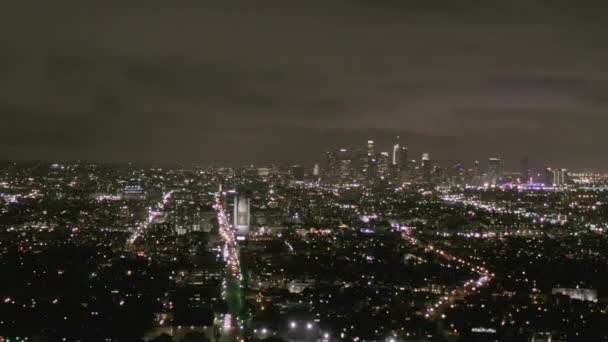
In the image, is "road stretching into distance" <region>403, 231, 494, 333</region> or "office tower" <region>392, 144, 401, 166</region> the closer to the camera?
"road stretching into distance" <region>403, 231, 494, 333</region>

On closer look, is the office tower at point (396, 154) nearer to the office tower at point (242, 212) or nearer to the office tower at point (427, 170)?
the office tower at point (427, 170)

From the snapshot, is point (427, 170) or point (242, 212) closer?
point (242, 212)

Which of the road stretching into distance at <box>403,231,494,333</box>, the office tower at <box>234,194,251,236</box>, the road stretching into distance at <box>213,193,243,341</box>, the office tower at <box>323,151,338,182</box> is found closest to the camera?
the road stretching into distance at <box>213,193,243,341</box>

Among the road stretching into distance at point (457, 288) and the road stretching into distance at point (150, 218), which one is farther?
the road stretching into distance at point (150, 218)

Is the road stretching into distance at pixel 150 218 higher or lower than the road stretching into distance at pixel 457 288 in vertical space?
lower

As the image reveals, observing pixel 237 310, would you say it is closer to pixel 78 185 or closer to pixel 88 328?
pixel 88 328

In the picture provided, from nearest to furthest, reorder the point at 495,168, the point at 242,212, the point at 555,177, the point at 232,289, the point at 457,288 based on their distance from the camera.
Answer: the point at 232,289
the point at 457,288
the point at 242,212
the point at 555,177
the point at 495,168

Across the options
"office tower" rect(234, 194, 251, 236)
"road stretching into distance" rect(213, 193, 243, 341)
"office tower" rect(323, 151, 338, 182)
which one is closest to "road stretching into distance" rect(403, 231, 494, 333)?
"road stretching into distance" rect(213, 193, 243, 341)

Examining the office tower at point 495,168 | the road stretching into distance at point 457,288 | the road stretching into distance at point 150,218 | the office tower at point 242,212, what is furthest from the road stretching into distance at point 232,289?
the office tower at point 495,168

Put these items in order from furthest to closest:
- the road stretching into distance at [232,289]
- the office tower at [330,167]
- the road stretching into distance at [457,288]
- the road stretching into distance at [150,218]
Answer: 1. the office tower at [330,167]
2. the road stretching into distance at [150,218]
3. the road stretching into distance at [457,288]
4. the road stretching into distance at [232,289]

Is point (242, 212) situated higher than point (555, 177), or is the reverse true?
point (242, 212)

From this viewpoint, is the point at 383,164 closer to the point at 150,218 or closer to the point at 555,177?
the point at 555,177

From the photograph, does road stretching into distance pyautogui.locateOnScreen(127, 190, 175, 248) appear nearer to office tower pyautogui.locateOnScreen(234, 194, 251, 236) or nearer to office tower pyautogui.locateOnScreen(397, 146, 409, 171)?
office tower pyautogui.locateOnScreen(234, 194, 251, 236)

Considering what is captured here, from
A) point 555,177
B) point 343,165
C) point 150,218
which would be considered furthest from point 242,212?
point 555,177
